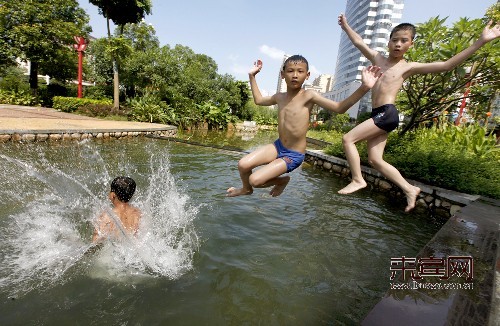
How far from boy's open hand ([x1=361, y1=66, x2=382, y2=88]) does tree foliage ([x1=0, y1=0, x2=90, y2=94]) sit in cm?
2826

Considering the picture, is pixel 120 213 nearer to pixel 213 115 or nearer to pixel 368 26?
pixel 213 115

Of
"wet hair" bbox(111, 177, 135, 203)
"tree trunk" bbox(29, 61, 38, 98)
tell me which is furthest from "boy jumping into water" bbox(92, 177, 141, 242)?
"tree trunk" bbox(29, 61, 38, 98)

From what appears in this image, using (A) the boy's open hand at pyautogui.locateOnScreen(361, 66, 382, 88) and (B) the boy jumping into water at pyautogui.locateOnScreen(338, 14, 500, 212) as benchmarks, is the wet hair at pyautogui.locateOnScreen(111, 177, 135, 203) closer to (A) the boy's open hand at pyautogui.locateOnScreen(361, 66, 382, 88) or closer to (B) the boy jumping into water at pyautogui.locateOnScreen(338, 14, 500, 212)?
(B) the boy jumping into water at pyautogui.locateOnScreen(338, 14, 500, 212)

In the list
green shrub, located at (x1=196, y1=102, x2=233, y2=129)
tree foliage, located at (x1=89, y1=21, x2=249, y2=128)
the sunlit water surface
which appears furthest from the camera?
green shrub, located at (x1=196, y1=102, x2=233, y2=129)

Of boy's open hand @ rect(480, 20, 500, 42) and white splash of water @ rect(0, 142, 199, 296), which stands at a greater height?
boy's open hand @ rect(480, 20, 500, 42)

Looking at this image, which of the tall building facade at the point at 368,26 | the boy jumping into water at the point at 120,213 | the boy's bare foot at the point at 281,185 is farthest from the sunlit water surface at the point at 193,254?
the tall building facade at the point at 368,26

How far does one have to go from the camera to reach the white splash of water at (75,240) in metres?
3.74

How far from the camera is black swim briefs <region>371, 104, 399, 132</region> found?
137 inches

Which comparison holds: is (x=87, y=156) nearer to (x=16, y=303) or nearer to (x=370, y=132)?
(x=16, y=303)

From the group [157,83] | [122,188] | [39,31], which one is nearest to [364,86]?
[122,188]

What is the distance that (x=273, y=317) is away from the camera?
3291 mm

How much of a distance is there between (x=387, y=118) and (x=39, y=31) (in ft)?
95.3

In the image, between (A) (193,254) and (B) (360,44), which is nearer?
(B) (360,44)

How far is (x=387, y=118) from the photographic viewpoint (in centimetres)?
349
